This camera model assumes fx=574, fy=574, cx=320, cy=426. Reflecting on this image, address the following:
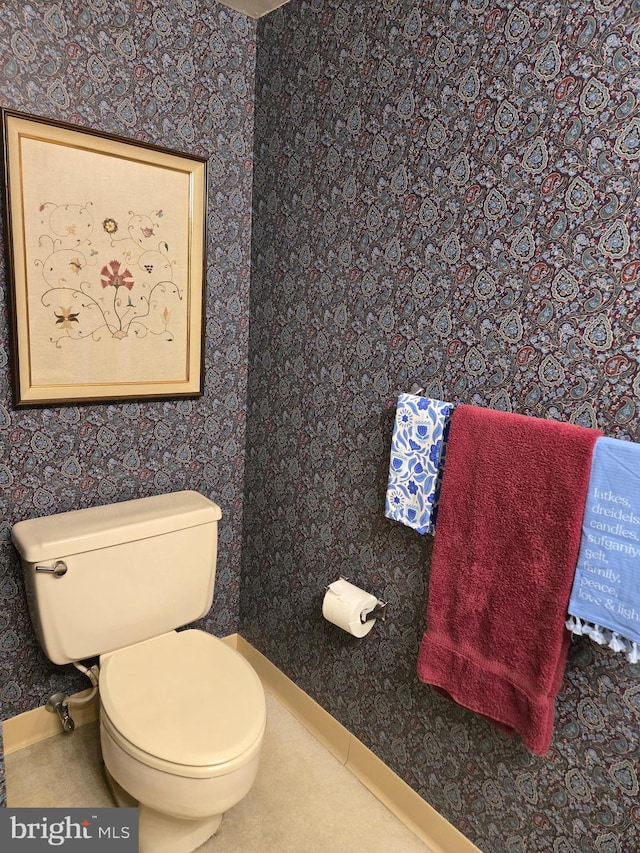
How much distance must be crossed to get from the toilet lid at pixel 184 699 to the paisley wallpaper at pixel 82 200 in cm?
43

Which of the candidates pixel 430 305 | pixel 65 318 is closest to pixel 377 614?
pixel 430 305

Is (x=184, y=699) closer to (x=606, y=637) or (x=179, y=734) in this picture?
(x=179, y=734)

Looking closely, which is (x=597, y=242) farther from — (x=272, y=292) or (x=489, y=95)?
(x=272, y=292)

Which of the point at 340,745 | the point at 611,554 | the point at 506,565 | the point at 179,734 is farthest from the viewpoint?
the point at 340,745

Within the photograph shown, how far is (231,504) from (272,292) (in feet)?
2.62

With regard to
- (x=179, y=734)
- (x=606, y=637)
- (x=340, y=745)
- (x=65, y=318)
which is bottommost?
(x=340, y=745)

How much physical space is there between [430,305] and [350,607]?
0.86 m

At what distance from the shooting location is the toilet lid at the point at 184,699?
135 centimetres

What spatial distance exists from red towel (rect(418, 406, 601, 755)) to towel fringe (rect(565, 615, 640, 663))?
0.08 feet

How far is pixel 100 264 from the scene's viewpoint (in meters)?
1.69

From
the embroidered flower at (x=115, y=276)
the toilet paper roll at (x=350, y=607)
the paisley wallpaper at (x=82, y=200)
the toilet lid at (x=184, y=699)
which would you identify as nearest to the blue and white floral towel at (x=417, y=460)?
the toilet paper roll at (x=350, y=607)

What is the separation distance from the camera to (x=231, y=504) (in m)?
2.16

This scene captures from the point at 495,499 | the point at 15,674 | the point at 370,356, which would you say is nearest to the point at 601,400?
the point at 495,499

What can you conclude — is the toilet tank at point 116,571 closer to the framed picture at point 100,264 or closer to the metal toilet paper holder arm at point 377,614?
the framed picture at point 100,264
